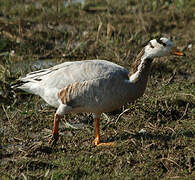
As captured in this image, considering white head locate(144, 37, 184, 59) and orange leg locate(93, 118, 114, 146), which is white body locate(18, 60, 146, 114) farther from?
white head locate(144, 37, 184, 59)

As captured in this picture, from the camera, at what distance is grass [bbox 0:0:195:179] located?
5.38 m

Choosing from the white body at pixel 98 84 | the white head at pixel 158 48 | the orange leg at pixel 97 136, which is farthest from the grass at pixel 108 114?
the white head at pixel 158 48

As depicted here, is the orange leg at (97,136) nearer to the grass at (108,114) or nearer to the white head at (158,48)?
the grass at (108,114)

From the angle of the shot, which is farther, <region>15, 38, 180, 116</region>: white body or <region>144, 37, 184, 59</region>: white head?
<region>144, 37, 184, 59</region>: white head

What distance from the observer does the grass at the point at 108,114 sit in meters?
5.38

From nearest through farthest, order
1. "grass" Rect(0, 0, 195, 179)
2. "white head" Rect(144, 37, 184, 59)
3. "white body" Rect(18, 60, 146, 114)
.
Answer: "grass" Rect(0, 0, 195, 179)
"white body" Rect(18, 60, 146, 114)
"white head" Rect(144, 37, 184, 59)

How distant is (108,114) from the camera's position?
6.94 meters

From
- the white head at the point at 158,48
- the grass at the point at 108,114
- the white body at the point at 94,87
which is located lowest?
the grass at the point at 108,114

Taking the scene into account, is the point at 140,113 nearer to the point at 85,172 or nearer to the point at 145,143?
the point at 145,143

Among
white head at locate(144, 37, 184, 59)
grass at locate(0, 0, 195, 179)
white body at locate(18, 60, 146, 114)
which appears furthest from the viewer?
white head at locate(144, 37, 184, 59)

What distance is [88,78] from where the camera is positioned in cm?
577

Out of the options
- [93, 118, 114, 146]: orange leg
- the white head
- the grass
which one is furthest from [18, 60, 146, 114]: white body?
the grass

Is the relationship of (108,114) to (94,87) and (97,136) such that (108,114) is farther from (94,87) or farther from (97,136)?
(94,87)

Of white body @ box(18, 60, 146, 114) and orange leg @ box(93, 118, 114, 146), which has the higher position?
white body @ box(18, 60, 146, 114)
